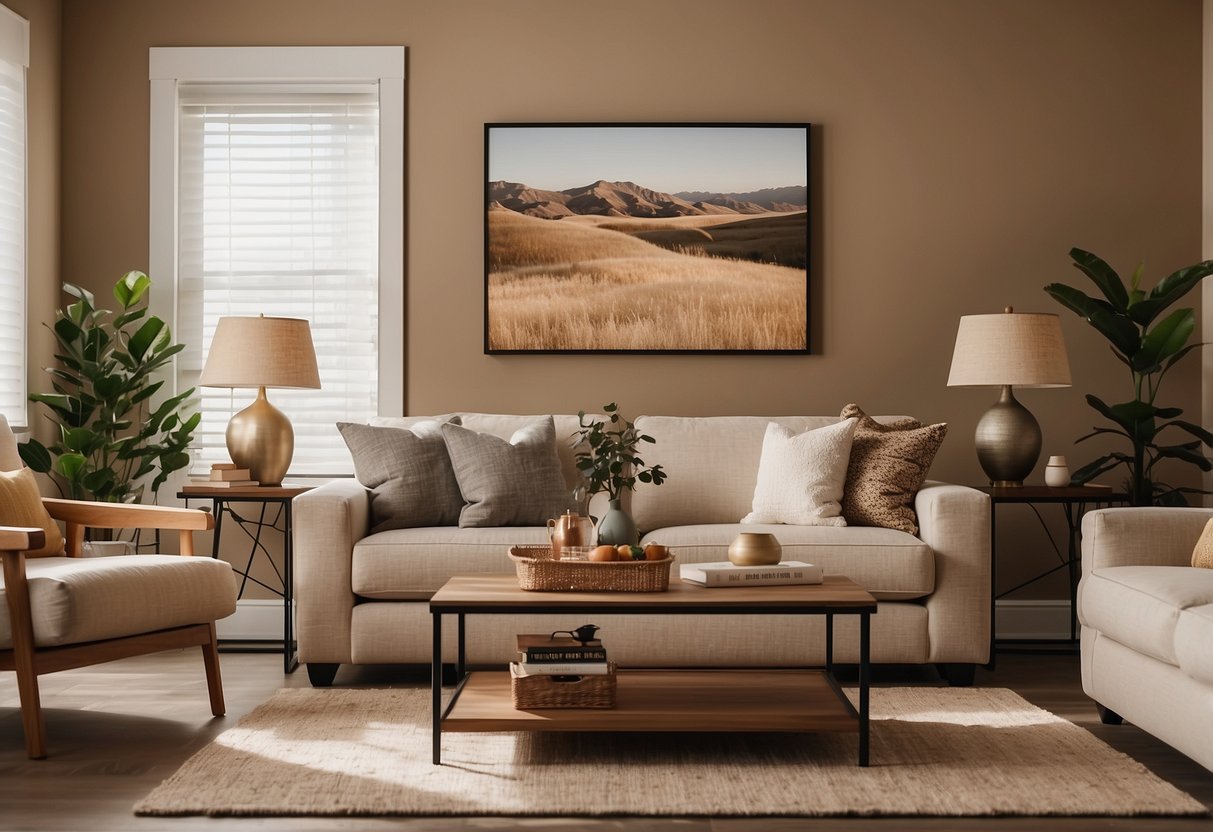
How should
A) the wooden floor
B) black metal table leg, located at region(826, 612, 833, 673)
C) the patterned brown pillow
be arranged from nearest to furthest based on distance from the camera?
the wooden floor → black metal table leg, located at region(826, 612, 833, 673) → the patterned brown pillow

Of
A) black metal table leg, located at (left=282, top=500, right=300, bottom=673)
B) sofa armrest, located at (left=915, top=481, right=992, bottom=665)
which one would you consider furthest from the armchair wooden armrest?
sofa armrest, located at (left=915, top=481, right=992, bottom=665)

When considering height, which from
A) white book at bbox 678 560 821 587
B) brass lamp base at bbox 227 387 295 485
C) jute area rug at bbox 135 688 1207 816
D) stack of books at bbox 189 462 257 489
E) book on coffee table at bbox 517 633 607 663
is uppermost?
brass lamp base at bbox 227 387 295 485

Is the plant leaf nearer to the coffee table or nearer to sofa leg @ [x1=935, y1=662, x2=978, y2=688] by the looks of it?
sofa leg @ [x1=935, y1=662, x2=978, y2=688]

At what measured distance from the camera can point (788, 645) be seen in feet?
11.1

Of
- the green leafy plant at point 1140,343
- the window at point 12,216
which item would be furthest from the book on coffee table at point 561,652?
the window at point 12,216

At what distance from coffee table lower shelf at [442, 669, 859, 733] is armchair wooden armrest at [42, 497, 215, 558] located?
36.4 inches

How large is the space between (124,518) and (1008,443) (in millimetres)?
2951

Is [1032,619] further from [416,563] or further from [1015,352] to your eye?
[416,563]

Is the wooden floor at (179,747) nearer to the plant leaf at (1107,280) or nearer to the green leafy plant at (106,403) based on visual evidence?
the green leafy plant at (106,403)

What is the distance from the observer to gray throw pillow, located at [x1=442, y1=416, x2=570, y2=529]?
12.0 ft

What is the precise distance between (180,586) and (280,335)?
4.21 ft

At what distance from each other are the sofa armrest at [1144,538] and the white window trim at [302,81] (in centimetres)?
263

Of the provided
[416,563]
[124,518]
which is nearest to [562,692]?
[416,563]

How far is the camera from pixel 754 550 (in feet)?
9.21
